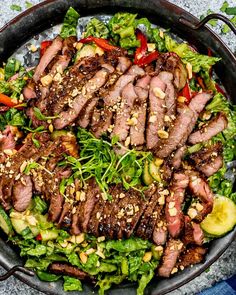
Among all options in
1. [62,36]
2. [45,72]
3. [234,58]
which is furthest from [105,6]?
[234,58]

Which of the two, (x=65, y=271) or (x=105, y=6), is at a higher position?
(x=105, y=6)

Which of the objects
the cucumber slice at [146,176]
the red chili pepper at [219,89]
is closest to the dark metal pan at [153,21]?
the red chili pepper at [219,89]

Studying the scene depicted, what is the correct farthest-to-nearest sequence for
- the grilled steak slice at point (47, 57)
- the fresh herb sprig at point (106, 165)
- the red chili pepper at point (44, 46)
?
the red chili pepper at point (44, 46), the grilled steak slice at point (47, 57), the fresh herb sprig at point (106, 165)

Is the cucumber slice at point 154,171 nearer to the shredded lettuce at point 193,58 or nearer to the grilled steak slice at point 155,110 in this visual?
the grilled steak slice at point 155,110

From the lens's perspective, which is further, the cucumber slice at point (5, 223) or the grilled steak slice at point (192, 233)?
the cucumber slice at point (5, 223)

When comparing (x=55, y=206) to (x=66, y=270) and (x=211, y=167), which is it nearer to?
(x=66, y=270)

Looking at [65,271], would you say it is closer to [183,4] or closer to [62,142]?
[62,142]
